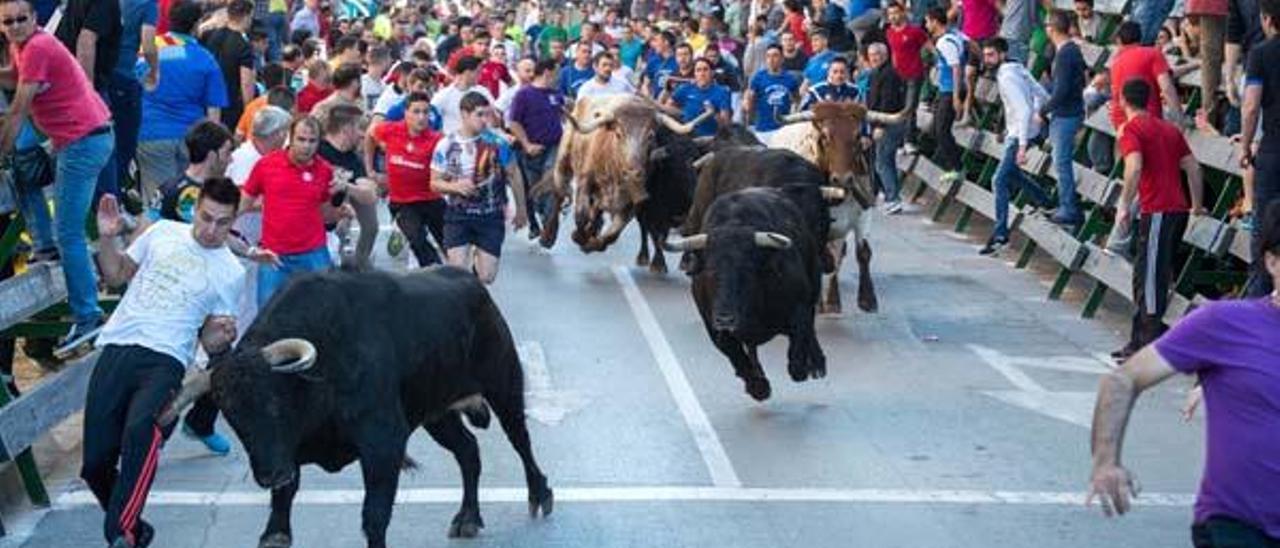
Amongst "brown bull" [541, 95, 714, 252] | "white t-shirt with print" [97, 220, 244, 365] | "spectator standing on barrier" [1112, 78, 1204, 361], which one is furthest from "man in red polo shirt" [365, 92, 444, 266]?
"white t-shirt with print" [97, 220, 244, 365]

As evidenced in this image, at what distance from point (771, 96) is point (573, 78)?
4.49m

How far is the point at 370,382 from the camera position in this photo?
1005cm

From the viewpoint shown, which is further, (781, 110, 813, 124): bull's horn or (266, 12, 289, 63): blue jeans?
(266, 12, 289, 63): blue jeans

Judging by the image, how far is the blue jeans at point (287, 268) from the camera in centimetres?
1312

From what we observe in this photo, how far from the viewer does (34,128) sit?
44.8 feet

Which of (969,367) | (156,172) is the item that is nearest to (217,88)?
(156,172)

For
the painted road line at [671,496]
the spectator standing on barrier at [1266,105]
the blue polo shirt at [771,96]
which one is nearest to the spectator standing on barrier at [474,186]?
the painted road line at [671,496]

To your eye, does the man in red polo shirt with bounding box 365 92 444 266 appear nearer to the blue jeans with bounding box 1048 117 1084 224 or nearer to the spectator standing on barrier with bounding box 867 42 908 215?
the blue jeans with bounding box 1048 117 1084 224

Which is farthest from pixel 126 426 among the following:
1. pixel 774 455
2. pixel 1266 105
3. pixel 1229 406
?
pixel 1266 105

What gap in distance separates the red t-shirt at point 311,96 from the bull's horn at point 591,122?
2.82 meters

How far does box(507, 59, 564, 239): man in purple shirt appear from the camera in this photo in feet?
77.8

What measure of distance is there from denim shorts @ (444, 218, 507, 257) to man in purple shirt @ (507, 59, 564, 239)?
713cm

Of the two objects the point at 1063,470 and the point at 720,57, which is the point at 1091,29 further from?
the point at 1063,470

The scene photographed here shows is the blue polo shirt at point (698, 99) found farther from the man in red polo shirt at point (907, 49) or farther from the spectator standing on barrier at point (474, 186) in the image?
the spectator standing on barrier at point (474, 186)
